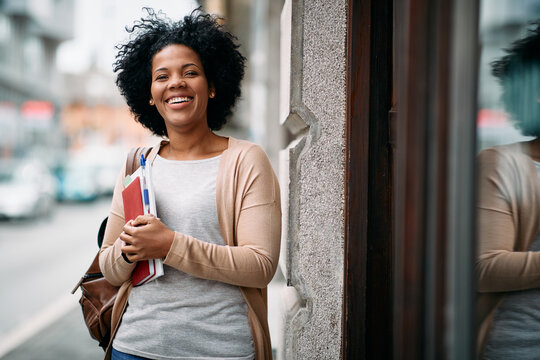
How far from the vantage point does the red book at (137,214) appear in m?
1.73

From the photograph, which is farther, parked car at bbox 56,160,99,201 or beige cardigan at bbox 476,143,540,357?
parked car at bbox 56,160,99,201

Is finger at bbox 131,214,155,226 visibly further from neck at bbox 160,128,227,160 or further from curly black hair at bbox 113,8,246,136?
curly black hair at bbox 113,8,246,136

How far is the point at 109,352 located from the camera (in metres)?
1.91

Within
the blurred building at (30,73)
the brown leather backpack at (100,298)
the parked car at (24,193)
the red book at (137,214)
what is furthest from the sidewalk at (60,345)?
the blurred building at (30,73)

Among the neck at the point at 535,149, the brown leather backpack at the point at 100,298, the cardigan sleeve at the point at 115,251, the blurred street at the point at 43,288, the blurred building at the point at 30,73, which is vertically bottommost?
the blurred street at the point at 43,288

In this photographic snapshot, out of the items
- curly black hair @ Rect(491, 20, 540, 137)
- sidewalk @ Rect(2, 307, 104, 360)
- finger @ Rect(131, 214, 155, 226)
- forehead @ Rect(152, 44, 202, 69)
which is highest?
forehead @ Rect(152, 44, 202, 69)

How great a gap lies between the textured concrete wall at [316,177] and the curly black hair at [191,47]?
0.30 meters

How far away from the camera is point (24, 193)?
1446 cm

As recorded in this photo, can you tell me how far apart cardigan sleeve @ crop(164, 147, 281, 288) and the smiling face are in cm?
27

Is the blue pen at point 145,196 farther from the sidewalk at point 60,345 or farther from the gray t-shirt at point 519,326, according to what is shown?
the sidewalk at point 60,345

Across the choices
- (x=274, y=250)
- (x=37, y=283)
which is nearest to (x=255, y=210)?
(x=274, y=250)

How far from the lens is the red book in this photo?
1730mm

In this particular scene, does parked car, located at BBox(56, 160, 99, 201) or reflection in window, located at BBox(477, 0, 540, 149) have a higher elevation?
reflection in window, located at BBox(477, 0, 540, 149)

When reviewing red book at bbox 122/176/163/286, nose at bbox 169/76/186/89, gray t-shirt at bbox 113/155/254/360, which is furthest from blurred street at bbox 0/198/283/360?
nose at bbox 169/76/186/89
